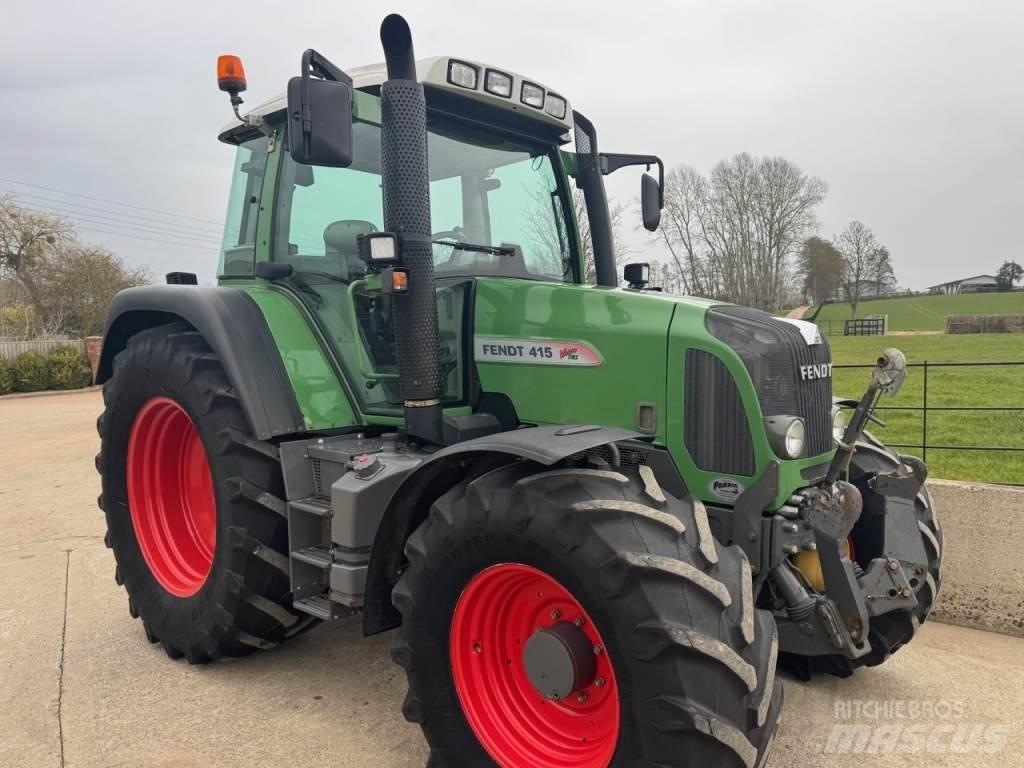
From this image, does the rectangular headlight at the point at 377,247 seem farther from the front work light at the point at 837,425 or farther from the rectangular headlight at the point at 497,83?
the front work light at the point at 837,425

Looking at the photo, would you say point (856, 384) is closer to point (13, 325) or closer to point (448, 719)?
point (448, 719)

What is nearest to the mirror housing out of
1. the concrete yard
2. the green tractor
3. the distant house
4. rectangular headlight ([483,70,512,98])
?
the green tractor

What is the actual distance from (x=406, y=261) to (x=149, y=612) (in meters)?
2.36

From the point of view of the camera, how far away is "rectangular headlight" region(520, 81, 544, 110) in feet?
10.8

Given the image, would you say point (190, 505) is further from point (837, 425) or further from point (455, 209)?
point (837, 425)

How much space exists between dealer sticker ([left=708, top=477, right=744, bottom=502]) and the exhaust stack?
1103 mm

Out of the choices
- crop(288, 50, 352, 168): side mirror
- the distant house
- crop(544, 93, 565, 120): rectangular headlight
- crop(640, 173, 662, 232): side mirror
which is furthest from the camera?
the distant house

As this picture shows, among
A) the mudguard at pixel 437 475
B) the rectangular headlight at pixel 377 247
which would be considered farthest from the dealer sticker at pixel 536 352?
the rectangular headlight at pixel 377 247

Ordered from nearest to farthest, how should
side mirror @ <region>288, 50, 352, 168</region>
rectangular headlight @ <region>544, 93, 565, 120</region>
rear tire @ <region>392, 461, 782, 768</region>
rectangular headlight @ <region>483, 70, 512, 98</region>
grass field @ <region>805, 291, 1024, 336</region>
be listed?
rear tire @ <region>392, 461, 782, 768</region> < side mirror @ <region>288, 50, 352, 168</region> < rectangular headlight @ <region>483, 70, 512, 98</region> < rectangular headlight @ <region>544, 93, 565, 120</region> < grass field @ <region>805, 291, 1024, 336</region>

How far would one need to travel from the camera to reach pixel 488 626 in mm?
2568

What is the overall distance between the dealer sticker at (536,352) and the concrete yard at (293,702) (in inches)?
60.9

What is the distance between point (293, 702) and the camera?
322 centimetres

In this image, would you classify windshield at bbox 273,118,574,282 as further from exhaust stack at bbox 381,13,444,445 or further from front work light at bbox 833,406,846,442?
front work light at bbox 833,406,846,442

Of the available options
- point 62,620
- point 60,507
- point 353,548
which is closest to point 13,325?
point 60,507
